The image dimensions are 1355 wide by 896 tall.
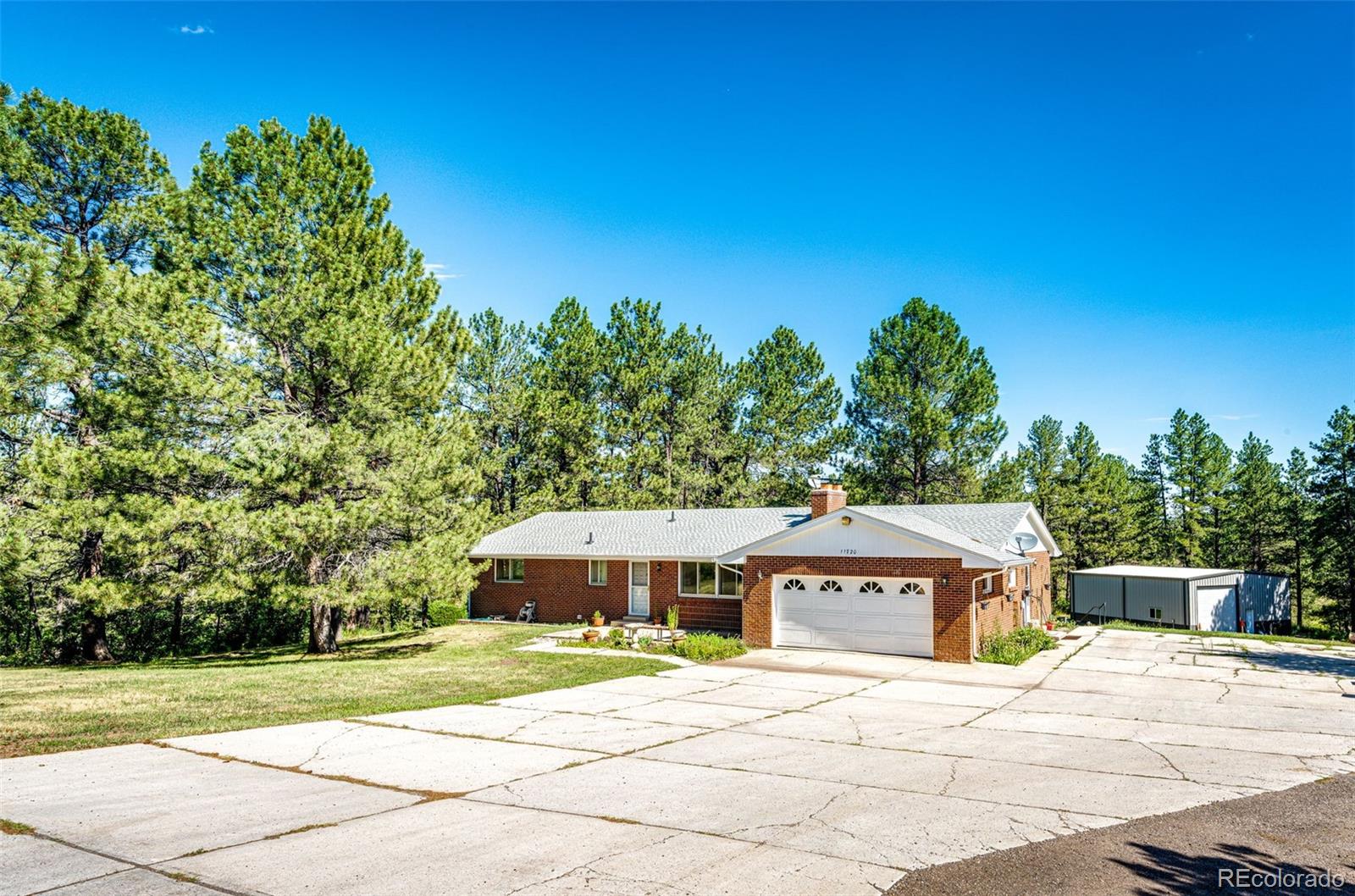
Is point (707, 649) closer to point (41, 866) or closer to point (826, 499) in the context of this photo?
point (826, 499)

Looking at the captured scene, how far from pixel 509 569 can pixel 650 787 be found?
21.1 metres

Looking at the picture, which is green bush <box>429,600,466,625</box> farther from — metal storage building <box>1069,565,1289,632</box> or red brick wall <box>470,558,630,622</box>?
metal storage building <box>1069,565,1289,632</box>

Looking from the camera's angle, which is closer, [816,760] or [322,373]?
[816,760]

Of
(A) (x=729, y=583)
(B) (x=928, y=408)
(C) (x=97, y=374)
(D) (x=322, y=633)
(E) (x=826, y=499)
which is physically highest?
(B) (x=928, y=408)

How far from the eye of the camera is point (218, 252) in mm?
19625

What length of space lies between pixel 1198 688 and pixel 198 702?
1846cm

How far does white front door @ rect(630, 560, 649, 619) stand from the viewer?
86.8 ft

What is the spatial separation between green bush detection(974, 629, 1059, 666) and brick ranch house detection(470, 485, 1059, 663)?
0.34m

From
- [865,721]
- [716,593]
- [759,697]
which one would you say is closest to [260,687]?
[759,697]

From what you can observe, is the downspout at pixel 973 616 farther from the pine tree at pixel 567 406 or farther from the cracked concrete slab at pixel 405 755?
the pine tree at pixel 567 406

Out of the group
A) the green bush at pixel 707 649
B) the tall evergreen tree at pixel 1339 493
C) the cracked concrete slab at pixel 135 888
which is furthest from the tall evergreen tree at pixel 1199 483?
the cracked concrete slab at pixel 135 888

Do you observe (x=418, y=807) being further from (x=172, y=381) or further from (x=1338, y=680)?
(x=1338, y=680)

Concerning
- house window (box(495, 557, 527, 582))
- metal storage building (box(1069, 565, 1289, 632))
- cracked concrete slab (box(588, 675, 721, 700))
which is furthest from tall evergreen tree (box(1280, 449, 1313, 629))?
cracked concrete slab (box(588, 675, 721, 700))

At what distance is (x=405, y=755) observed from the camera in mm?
10398
